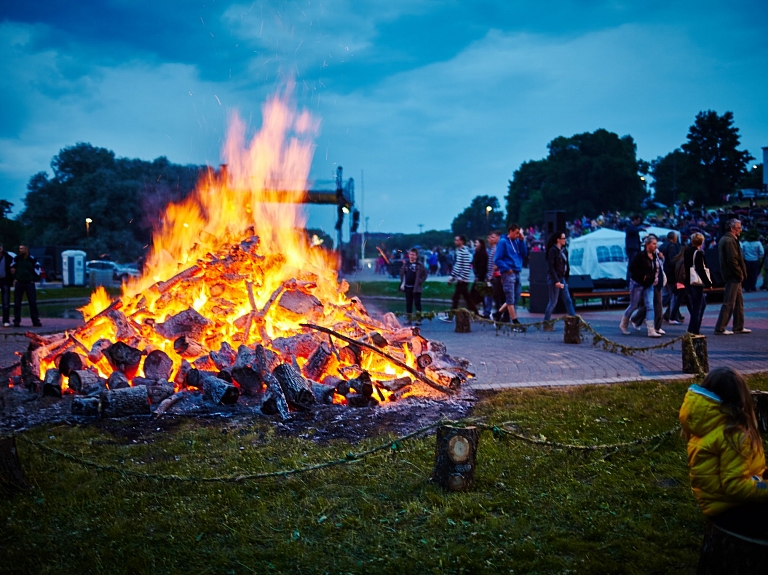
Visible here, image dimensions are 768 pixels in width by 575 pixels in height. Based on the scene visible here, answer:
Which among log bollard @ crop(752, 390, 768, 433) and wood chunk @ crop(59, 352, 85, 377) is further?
wood chunk @ crop(59, 352, 85, 377)

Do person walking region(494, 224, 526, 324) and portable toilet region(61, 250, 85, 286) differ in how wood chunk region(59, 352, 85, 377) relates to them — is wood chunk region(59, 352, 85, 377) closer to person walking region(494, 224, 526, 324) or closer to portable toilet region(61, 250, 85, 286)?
person walking region(494, 224, 526, 324)

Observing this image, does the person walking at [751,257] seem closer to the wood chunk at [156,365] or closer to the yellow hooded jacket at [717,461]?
the wood chunk at [156,365]

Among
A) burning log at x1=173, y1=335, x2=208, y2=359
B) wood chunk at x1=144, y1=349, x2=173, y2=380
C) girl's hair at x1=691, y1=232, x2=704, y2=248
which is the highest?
girl's hair at x1=691, y1=232, x2=704, y2=248

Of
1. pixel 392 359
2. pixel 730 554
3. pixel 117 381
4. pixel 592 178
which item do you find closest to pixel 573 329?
pixel 392 359

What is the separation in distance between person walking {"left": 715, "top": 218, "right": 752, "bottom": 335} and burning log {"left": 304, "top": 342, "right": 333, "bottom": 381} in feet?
25.1

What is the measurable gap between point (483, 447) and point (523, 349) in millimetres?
5511

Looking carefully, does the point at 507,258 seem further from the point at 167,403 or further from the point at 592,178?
the point at 592,178

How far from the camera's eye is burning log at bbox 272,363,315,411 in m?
6.78

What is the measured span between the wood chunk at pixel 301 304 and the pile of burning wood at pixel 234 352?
0.05 feet

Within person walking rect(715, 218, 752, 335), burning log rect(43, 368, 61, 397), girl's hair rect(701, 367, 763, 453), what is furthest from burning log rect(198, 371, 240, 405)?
person walking rect(715, 218, 752, 335)

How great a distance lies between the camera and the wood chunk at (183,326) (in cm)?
816

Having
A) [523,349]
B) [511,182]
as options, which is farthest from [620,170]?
[523,349]

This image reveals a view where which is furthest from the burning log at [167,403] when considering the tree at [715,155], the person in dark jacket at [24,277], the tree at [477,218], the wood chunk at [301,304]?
the tree at [477,218]

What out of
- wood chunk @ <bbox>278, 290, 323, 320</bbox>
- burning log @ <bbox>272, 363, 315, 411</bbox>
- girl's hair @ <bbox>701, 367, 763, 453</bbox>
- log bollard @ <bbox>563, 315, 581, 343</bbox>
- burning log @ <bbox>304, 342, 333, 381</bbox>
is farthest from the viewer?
log bollard @ <bbox>563, 315, 581, 343</bbox>
